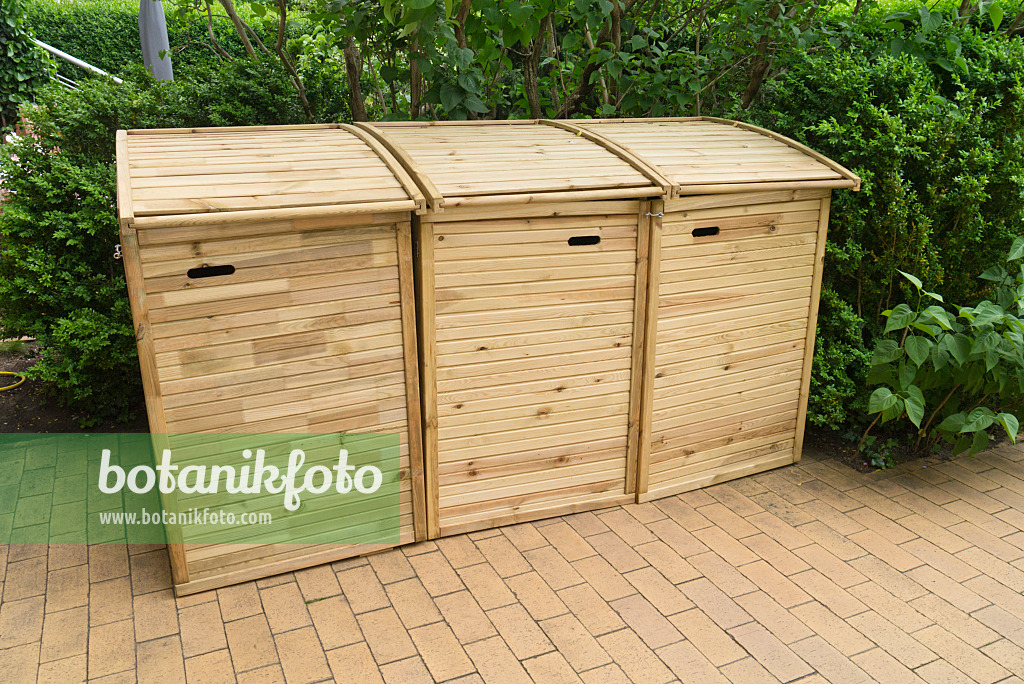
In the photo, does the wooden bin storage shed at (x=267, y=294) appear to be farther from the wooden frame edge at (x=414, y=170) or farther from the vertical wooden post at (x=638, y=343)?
the vertical wooden post at (x=638, y=343)

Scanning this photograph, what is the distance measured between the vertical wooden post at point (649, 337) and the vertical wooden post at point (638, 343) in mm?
12

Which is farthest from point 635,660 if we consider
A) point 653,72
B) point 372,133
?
point 653,72

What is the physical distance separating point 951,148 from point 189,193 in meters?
4.61

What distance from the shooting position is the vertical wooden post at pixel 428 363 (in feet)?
12.2

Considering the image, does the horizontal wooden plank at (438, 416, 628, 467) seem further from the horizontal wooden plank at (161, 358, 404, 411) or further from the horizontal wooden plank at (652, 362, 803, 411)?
the horizontal wooden plank at (161, 358, 404, 411)

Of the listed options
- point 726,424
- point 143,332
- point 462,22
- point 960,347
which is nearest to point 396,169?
point 143,332

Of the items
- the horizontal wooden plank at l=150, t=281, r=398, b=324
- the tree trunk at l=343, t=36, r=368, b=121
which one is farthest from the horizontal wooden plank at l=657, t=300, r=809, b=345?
the tree trunk at l=343, t=36, r=368, b=121

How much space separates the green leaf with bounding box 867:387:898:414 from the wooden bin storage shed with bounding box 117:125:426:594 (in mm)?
2663

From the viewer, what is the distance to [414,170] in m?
3.74

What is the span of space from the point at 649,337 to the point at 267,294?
81.4 inches

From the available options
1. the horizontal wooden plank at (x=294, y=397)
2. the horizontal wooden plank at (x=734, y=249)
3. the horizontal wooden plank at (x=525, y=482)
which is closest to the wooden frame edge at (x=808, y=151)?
the horizontal wooden plank at (x=734, y=249)

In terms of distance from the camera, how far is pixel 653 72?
6480mm

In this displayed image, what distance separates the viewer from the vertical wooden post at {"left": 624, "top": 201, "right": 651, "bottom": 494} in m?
4.11

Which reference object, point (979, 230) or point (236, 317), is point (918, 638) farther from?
point (236, 317)
